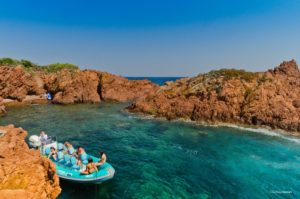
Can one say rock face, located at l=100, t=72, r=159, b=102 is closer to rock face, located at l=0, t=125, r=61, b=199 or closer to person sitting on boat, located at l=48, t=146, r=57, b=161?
person sitting on boat, located at l=48, t=146, r=57, b=161

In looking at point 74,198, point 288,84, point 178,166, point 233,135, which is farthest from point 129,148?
point 288,84

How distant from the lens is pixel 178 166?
77.5 feet

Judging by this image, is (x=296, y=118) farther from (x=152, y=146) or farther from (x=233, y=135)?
(x=152, y=146)

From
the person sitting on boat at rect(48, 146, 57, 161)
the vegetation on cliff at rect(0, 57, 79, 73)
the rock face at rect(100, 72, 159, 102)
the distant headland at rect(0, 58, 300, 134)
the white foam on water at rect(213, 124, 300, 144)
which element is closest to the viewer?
the person sitting on boat at rect(48, 146, 57, 161)

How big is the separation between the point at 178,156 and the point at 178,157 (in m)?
0.27

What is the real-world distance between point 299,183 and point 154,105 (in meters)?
30.7

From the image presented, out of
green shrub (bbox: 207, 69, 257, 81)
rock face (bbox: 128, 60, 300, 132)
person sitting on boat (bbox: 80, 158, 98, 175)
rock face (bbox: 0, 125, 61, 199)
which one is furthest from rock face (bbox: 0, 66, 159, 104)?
rock face (bbox: 0, 125, 61, 199)

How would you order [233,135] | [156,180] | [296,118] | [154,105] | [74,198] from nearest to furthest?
[74,198], [156,180], [233,135], [296,118], [154,105]

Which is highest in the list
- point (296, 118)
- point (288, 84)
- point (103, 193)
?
point (288, 84)

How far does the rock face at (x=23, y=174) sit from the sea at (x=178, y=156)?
391cm

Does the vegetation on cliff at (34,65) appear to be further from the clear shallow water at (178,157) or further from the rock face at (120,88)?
the clear shallow water at (178,157)

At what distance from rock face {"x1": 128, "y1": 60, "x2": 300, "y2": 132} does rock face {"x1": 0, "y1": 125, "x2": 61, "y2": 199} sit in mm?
32428

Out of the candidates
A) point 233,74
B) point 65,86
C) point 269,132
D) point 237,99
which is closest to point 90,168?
point 269,132

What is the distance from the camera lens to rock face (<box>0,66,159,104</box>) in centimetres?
5919
